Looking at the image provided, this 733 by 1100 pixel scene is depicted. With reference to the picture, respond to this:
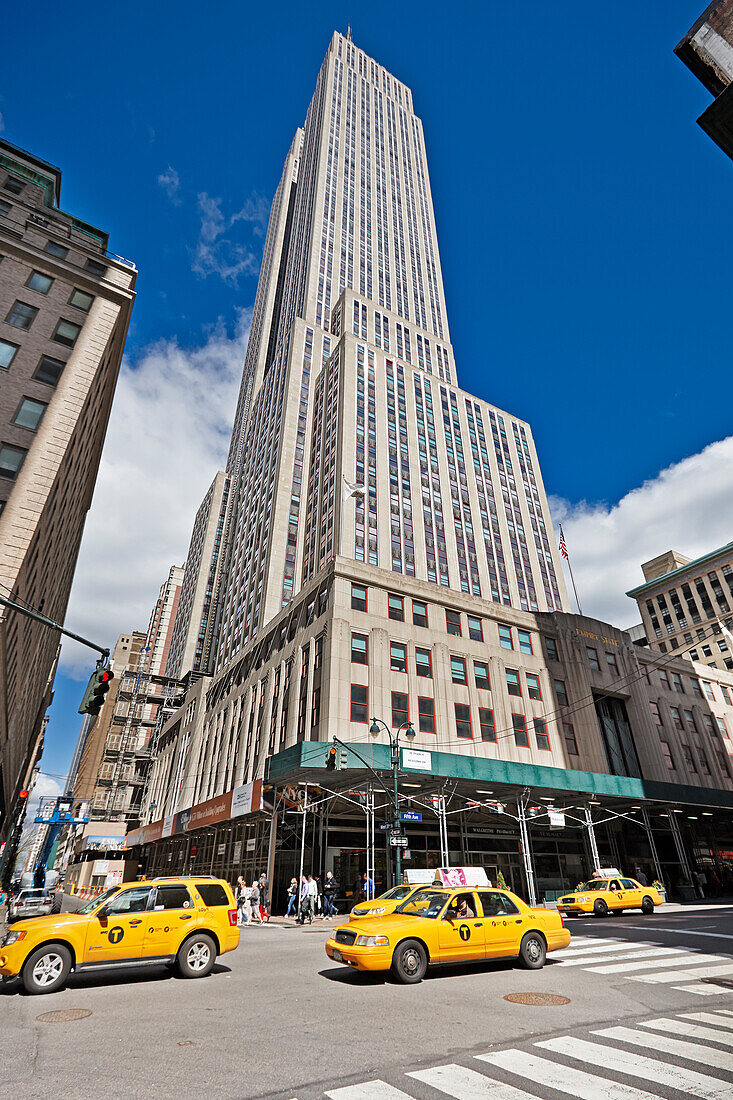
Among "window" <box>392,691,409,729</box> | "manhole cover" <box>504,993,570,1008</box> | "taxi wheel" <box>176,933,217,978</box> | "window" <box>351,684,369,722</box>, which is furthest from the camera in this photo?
"window" <box>392,691,409,729</box>

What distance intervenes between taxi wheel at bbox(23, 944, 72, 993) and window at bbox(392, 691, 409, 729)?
2588 cm

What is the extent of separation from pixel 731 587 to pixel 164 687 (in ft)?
310

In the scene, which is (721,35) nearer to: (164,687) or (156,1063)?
(156,1063)

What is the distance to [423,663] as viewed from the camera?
37.9m

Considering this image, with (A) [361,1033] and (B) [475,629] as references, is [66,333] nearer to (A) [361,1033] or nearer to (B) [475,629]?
(B) [475,629]

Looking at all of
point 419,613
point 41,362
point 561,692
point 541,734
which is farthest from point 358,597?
point 41,362

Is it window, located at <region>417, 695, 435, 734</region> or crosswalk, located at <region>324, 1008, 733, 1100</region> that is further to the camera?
window, located at <region>417, 695, 435, 734</region>

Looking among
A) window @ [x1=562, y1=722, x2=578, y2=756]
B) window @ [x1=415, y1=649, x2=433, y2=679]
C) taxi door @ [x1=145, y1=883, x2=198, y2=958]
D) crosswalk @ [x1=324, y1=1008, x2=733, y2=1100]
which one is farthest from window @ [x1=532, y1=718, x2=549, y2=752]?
crosswalk @ [x1=324, y1=1008, x2=733, y2=1100]

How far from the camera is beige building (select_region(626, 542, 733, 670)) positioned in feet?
297

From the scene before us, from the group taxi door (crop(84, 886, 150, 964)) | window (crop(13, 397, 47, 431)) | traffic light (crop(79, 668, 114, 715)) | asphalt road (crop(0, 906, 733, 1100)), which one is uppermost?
window (crop(13, 397, 47, 431))

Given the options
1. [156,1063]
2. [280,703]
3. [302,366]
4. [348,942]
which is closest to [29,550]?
[280,703]

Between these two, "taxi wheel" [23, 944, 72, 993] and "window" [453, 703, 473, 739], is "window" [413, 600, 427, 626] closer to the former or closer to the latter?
"window" [453, 703, 473, 739]

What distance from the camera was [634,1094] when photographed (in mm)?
5121

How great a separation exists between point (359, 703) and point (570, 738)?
1783 cm
